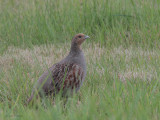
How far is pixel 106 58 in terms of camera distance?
5285 millimetres

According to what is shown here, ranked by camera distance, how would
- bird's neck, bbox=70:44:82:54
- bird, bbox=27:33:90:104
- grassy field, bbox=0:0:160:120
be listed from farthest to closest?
grassy field, bbox=0:0:160:120 < bird's neck, bbox=70:44:82:54 < bird, bbox=27:33:90:104

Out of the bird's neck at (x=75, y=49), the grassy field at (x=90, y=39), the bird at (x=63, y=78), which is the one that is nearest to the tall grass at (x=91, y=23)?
the grassy field at (x=90, y=39)

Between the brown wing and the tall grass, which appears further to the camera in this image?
the tall grass

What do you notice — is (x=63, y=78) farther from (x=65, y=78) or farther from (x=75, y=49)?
(x=75, y=49)

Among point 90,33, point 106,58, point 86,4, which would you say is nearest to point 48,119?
point 106,58

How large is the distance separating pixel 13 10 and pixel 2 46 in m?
2.07

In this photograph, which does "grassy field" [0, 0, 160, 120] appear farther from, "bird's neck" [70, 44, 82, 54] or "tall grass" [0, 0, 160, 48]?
"bird's neck" [70, 44, 82, 54]

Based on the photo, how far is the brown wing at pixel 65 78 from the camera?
3.83 m

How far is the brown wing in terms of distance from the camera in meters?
3.83

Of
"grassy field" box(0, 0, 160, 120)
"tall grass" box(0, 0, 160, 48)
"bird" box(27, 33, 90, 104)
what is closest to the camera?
"bird" box(27, 33, 90, 104)

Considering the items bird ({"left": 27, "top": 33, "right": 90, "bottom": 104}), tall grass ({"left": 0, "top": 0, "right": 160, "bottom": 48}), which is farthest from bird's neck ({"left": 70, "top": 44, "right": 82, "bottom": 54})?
tall grass ({"left": 0, "top": 0, "right": 160, "bottom": 48})

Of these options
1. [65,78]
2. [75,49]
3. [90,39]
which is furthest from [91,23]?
[65,78]

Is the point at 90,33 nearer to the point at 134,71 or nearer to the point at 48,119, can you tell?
the point at 134,71

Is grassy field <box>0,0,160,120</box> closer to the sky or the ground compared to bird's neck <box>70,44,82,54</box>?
closer to the ground
